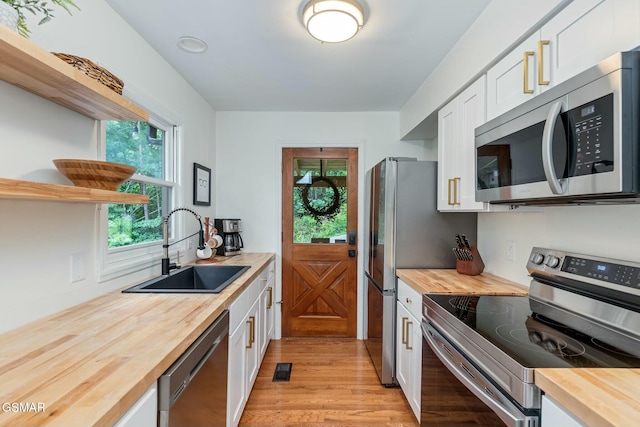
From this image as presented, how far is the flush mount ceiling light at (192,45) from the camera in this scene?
6.34ft

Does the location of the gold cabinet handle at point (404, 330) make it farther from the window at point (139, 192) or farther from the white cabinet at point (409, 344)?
the window at point (139, 192)

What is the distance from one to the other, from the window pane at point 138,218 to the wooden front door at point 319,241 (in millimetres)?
1299

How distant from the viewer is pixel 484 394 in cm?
105

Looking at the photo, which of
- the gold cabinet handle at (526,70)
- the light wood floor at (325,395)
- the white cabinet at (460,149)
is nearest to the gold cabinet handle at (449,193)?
the white cabinet at (460,149)

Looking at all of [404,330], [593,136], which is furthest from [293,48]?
[404,330]

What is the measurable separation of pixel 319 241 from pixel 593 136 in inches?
102

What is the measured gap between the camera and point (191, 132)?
2.69 metres

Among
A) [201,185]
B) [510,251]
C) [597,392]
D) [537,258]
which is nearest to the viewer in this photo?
[597,392]

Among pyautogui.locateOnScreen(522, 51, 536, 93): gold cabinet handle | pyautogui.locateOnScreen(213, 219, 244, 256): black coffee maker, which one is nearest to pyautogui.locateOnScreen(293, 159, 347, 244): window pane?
pyautogui.locateOnScreen(213, 219, 244, 256): black coffee maker

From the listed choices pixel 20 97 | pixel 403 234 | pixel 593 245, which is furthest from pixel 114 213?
pixel 593 245

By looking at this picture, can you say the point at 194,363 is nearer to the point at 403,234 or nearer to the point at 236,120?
the point at 403,234

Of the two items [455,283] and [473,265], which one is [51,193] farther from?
[473,265]

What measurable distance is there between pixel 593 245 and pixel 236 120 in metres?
3.06

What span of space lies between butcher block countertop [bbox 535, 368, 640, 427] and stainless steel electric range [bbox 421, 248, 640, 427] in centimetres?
4
